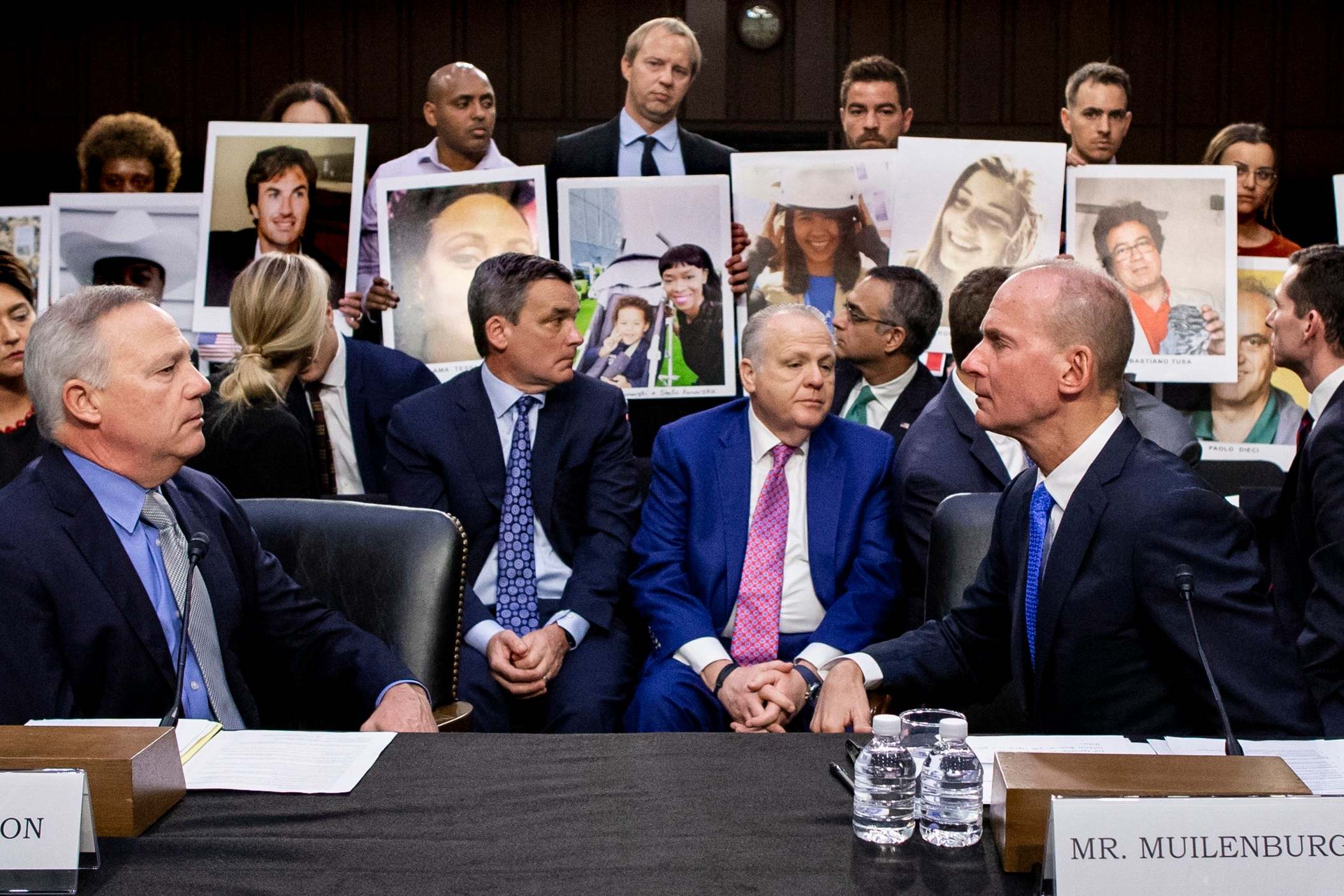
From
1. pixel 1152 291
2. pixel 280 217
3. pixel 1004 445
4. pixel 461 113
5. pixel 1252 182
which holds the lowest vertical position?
pixel 1004 445

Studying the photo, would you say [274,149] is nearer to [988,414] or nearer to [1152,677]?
[988,414]

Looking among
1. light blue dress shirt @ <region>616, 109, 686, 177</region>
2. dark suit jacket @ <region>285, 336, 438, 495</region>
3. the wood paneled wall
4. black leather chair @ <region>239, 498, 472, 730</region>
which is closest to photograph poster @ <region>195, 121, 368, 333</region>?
dark suit jacket @ <region>285, 336, 438, 495</region>

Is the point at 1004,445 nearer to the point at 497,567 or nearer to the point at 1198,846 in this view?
the point at 497,567

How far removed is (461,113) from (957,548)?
9.25ft

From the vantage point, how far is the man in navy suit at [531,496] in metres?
3.05

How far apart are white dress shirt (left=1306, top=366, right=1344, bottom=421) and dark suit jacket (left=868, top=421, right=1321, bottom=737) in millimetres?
1635

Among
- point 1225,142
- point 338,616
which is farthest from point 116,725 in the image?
point 1225,142

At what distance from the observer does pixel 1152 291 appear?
4.45 metres

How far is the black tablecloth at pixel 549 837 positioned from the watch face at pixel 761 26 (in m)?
7.00

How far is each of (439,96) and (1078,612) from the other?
332 cm

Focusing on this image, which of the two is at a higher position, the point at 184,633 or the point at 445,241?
the point at 445,241

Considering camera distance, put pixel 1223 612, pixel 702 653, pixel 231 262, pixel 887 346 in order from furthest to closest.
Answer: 1. pixel 231 262
2. pixel 887 346
3. pixel 702 653
4. pixel 1223 612

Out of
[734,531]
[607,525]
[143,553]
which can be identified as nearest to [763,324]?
[734,531]

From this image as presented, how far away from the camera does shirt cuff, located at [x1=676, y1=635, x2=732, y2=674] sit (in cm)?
288
